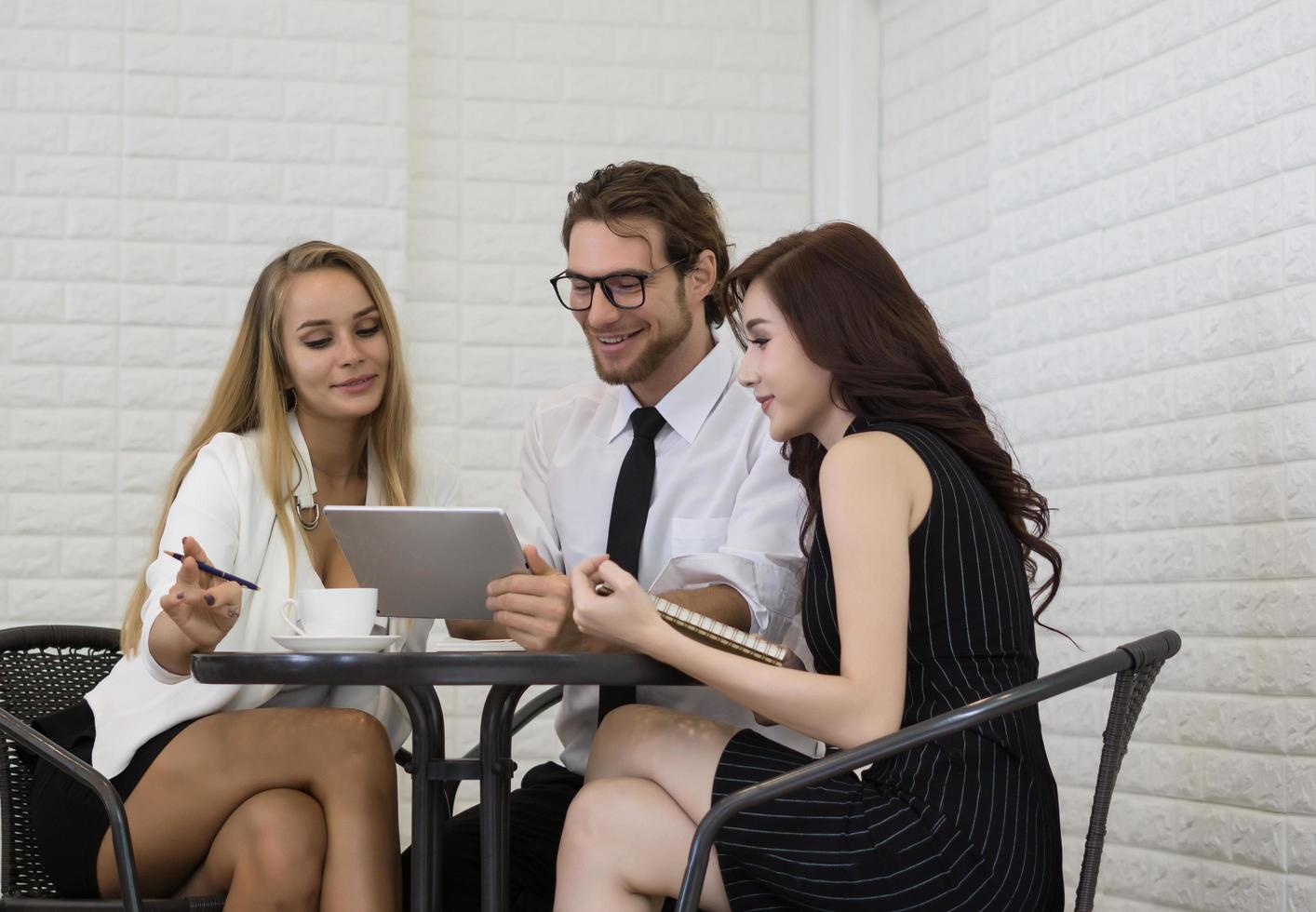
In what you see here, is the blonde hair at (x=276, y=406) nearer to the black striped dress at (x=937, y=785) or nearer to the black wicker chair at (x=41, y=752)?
the black wicker chair at (x=41, y=752)

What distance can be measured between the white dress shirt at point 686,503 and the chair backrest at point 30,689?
0.80 m

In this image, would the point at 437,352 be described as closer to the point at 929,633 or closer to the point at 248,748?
the point at 248,748

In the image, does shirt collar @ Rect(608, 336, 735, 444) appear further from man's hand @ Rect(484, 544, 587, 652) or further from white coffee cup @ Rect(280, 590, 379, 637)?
white coffee cup @ Rect(280, 590, 379, 637)

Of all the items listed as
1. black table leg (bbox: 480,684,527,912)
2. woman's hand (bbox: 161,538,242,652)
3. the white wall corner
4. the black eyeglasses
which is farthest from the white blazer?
the white wall corner

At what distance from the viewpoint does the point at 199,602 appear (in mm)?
1999

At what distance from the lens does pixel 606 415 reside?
9.27 feet

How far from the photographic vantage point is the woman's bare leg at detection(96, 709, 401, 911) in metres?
2.01

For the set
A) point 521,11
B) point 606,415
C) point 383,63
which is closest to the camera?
point 606,415

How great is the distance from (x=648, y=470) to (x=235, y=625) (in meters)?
0.74

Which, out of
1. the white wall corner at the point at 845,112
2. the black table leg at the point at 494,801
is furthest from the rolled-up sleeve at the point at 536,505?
the white wall corner at the point at 845,112

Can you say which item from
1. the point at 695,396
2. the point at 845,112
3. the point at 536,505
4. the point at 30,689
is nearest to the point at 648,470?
the point at 695,396

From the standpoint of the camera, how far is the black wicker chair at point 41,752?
1898mm

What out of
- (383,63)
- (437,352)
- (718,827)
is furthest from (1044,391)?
(718,827)

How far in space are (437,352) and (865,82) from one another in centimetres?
162
